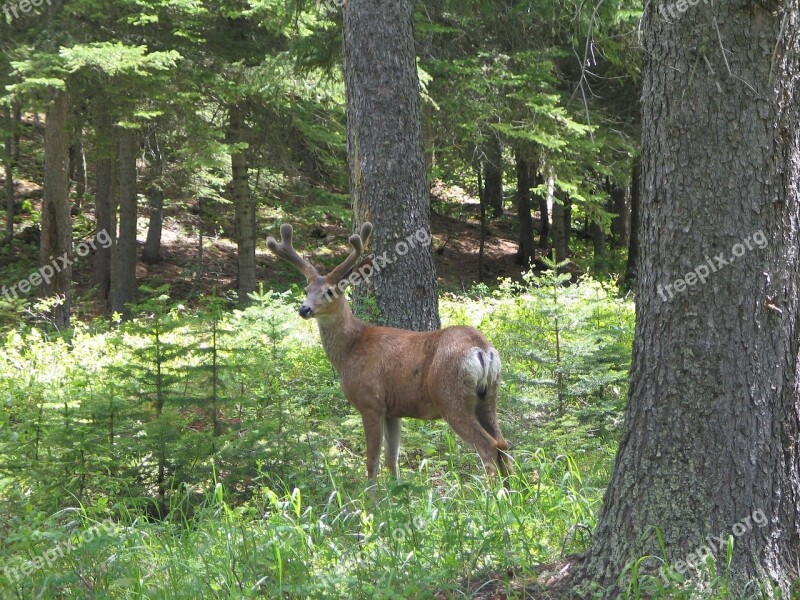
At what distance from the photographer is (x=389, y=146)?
332 inches

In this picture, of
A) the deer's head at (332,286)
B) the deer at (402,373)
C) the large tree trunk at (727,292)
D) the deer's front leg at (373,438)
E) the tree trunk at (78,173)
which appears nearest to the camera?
the large tree trunk at (727,292)

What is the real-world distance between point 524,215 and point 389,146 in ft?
57.0

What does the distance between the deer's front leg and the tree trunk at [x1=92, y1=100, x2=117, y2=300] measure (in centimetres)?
1170

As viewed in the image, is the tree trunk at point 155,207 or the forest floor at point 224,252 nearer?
the tree trunk at point 155,207

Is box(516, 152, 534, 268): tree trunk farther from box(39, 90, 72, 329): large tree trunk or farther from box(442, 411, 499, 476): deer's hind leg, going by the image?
box(442, 411, 499, 476): deer's hind leg

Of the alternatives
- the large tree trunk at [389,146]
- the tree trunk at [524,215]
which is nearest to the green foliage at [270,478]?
the large tree trunk at [389,146]

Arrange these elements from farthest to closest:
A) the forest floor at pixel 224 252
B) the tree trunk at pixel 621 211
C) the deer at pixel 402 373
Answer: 1. the tree trunk at pixel 621 211
2. the forest floor at pixel 224 252
3. the deer at pixel 402 373

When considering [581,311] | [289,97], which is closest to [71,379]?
[581,311]

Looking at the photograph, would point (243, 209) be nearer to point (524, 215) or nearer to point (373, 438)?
point (524, 215)

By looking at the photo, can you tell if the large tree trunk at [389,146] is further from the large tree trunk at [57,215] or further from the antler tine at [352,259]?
the large tree trunk at [57,215]

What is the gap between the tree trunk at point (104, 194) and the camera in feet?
55.5

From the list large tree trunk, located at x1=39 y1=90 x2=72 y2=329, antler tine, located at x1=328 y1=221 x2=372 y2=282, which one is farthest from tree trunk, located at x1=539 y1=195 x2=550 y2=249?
antler tine, located at x1=328 y1=221 x2=372 y2=282

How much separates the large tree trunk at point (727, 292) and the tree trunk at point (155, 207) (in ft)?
54.0

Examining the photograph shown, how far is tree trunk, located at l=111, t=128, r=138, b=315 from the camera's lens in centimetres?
1812
